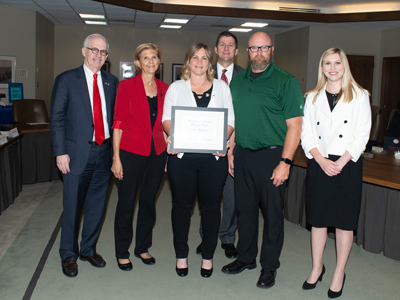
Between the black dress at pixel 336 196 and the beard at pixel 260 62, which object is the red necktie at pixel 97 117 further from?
the black dress at pixel 336 196

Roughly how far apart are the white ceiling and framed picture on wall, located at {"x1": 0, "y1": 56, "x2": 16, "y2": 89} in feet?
3.89

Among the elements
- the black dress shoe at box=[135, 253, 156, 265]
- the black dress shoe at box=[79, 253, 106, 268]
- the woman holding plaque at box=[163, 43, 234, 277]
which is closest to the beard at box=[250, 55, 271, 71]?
the woman holding plaque at box=[163, 43, 234, 277]

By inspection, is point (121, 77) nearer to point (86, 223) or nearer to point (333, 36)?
point (333, 36)

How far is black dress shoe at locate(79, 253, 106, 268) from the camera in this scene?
286cm

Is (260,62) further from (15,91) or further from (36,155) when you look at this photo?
(15,91)

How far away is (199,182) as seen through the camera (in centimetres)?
253

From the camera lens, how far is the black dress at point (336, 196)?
7.77 feet

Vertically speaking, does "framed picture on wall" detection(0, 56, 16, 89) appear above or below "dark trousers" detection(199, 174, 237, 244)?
above

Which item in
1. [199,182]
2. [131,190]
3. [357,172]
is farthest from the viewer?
[131,190]

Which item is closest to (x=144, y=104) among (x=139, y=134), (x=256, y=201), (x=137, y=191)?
(x=139, y=134)

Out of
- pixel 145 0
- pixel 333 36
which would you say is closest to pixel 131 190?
pixel 145 0

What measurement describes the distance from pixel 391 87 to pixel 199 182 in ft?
31.1

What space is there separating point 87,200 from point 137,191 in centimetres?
45

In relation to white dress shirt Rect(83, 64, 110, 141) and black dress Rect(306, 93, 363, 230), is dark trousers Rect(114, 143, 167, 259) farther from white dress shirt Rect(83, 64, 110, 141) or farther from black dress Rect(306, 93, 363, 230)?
black dress Rect(306, 93, 363, 230)
